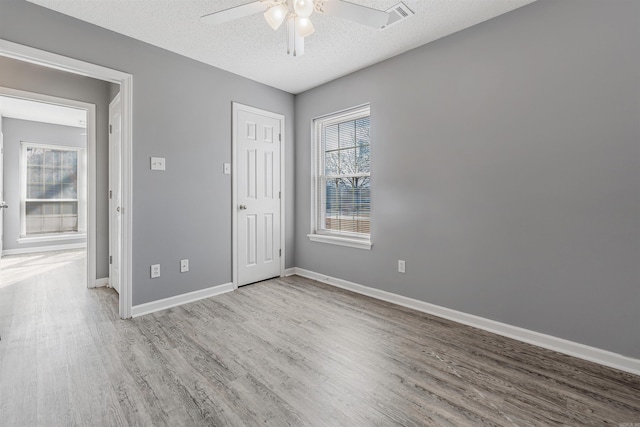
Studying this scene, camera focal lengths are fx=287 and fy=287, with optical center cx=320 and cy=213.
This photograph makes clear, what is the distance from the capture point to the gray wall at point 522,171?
1903 mm

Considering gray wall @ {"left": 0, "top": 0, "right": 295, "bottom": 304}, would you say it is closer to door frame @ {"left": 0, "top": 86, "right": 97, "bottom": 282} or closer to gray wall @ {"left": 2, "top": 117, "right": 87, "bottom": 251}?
door frame @ {"left": 0, "top": 86, "right": 97, "bottom": 282}

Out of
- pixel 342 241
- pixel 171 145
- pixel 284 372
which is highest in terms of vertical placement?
pixel 171 145

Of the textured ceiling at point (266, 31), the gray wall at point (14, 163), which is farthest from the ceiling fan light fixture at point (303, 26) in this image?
the gray wall at point (14, 163)

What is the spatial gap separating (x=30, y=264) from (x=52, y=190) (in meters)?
2.02

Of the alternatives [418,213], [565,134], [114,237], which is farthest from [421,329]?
[114,237]

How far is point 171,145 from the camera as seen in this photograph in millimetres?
2971

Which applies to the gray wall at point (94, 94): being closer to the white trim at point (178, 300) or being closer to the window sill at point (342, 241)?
the white trim at point (178, 300)

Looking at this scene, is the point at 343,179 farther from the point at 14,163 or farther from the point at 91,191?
the point at 14,163

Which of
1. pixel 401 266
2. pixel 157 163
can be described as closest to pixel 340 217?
pixel 401 266

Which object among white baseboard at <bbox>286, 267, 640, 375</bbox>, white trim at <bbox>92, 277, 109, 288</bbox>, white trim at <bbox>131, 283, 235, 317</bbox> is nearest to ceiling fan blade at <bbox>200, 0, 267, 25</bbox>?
white trim at <bbox>131, 283, 235, 317</bbox>

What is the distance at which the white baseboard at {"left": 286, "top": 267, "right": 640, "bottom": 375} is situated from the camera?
190cm

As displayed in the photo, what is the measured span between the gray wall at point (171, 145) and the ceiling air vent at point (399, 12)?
199 centimetres

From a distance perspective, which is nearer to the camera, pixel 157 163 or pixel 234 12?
pixel 234 12

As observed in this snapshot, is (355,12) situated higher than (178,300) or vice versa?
(355,12)
